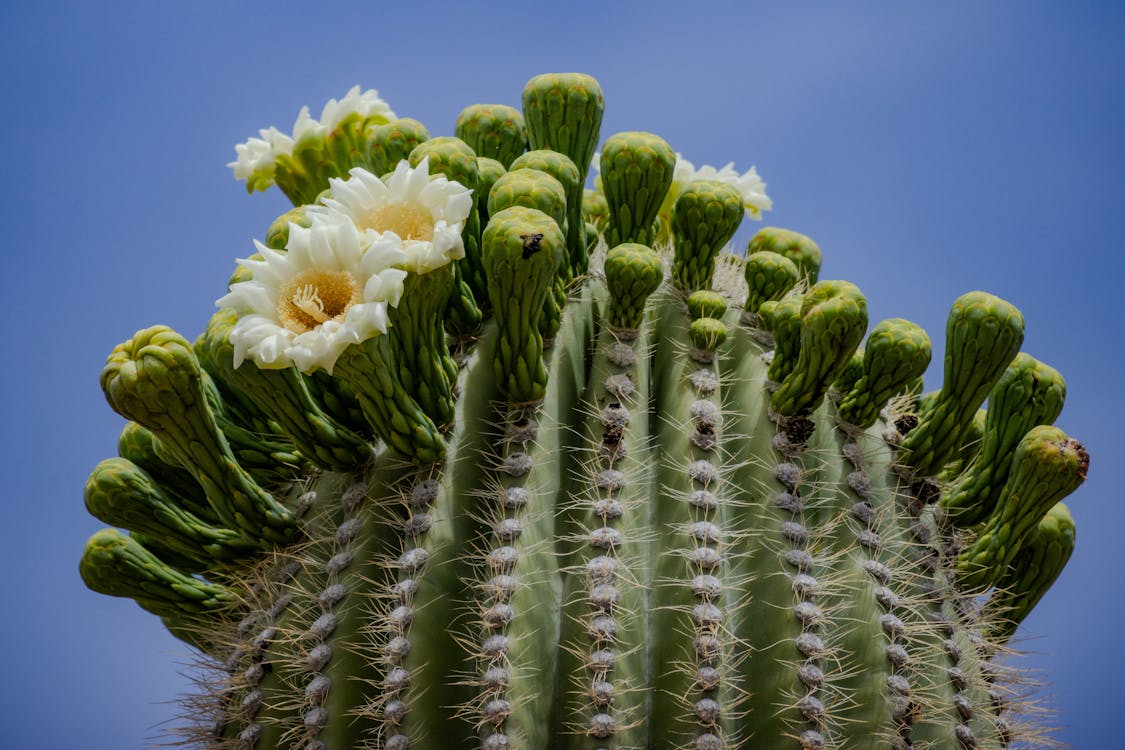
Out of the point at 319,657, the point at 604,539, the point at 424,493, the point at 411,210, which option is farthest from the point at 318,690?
the point at 411,210

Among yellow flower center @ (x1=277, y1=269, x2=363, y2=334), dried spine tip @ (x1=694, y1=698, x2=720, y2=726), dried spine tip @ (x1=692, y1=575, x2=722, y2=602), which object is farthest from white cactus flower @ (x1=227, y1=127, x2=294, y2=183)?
dried spine tip @ (x1=694, y1=698, x2=720, y2=726)

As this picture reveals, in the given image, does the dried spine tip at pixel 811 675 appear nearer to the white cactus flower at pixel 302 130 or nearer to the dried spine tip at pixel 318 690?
the dried spine tip at pixel 318 690

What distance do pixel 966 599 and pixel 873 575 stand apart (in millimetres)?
249

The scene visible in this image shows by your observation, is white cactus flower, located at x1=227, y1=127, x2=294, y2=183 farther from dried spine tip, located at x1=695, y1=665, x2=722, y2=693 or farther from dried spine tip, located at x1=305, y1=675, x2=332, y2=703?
dried spine tip, located at x1=695, y1=665, x2=722, y2=693

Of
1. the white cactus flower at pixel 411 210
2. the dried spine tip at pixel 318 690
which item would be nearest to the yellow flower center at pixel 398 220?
the white cactus flower at pixel 411 210

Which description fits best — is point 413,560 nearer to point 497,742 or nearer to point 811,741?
point 497,742

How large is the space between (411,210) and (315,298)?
18cm

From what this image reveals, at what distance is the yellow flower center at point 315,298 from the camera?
1.21 metres

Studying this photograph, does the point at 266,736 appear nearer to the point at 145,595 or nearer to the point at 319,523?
the point at 319,523

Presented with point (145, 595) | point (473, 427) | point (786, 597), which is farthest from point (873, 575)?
point (145, 595)

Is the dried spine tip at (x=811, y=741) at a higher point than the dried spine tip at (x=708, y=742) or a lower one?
higher

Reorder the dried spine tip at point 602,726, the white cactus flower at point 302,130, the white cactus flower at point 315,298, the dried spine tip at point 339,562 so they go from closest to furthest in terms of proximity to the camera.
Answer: the white cactus flower at point 315,298 → the dried spine tip at point 602,726 → the dried spine tip at point 339,562 → the white cactus flower at point 302,130

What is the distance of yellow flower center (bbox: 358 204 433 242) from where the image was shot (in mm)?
1299

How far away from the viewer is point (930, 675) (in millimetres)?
1426
